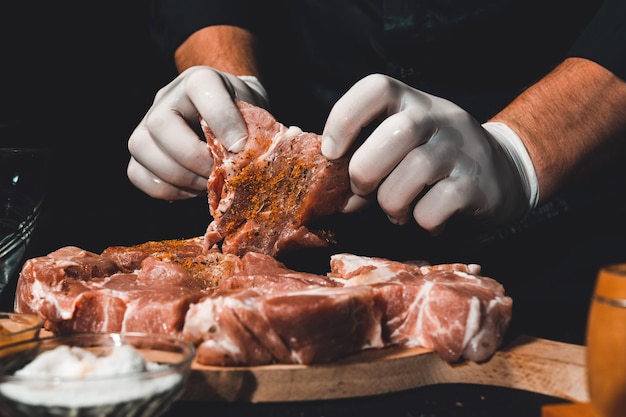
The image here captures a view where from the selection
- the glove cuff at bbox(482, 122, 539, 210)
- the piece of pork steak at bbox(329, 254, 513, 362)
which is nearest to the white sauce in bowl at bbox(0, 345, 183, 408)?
the piece of pork steak at bbox(329, 254, 513, 362)

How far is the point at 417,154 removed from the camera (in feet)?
7.21

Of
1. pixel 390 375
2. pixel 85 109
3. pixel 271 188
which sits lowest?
pixel 390 375

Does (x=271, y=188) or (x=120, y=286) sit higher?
(x=271, y=188)

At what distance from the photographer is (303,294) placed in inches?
69.5

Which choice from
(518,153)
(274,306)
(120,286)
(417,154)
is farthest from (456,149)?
(120,286)

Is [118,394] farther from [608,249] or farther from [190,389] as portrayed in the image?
[608,249]

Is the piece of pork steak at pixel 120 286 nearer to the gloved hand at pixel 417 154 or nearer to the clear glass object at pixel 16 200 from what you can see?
the clear glass object at pixel 16 200

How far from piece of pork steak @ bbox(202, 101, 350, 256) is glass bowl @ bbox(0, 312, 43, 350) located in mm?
715

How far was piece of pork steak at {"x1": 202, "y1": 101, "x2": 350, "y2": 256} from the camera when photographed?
2.29 metres

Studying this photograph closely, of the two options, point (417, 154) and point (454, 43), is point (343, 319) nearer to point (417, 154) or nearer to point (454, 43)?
point (417, 154)

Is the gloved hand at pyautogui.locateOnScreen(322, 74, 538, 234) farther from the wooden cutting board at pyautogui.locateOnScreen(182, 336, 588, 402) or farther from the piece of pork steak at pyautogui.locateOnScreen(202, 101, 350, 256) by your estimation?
the wooden cutting board at pyautogui.locateOnScreen(182, 336, 588, 402)

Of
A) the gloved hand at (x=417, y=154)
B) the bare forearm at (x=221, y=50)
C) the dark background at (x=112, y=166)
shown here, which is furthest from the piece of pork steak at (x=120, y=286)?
the bare forearm at (x=221, y=50)

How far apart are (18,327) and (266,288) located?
0.62 meters

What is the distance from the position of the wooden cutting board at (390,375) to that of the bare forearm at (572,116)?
904mm
